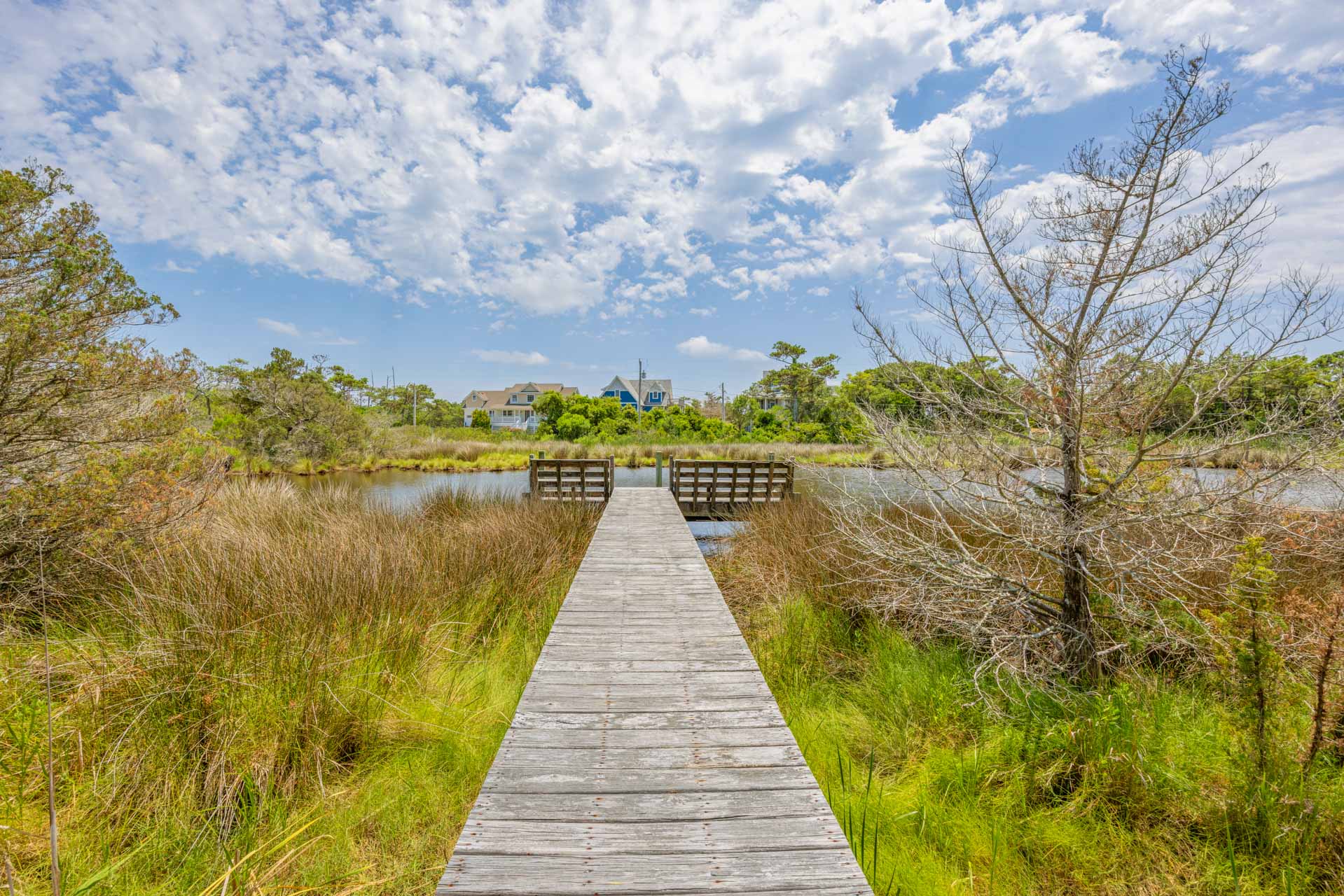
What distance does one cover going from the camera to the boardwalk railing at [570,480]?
11484 millimetres

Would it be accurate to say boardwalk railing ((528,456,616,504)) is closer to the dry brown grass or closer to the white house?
the dry brown grass

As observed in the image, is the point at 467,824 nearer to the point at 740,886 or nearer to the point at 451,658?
the point at 740,886

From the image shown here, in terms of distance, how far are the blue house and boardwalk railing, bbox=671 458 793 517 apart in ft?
161

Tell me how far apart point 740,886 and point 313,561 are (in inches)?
177

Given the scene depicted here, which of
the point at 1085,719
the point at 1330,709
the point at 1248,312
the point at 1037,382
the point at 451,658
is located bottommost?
the point at 451,658

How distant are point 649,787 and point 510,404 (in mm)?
65839

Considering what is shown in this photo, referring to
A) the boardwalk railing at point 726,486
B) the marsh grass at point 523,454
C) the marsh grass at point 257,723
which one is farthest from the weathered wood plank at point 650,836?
the marsh grass at point 523,454

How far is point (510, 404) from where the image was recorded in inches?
2557

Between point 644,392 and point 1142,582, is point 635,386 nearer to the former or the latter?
point 644,392

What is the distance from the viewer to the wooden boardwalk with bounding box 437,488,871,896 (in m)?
1.85

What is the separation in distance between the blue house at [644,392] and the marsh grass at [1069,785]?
→ 190 feet

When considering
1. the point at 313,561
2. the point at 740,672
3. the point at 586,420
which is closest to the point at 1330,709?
the point at 740,672

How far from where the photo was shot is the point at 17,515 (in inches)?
160

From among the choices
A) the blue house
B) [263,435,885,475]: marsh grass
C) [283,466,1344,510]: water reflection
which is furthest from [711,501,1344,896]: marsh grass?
the blue house
